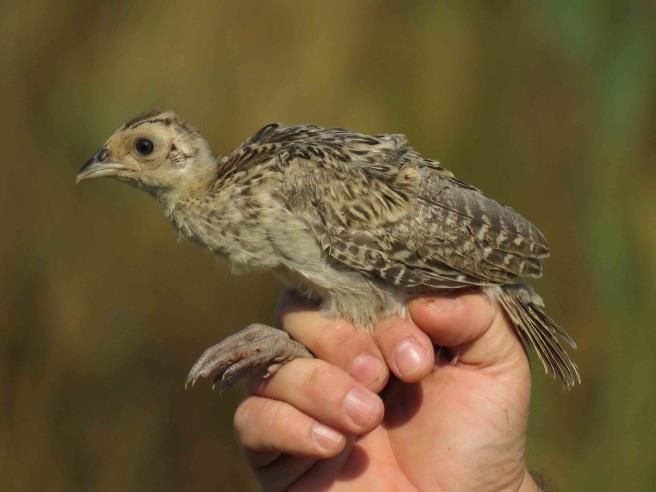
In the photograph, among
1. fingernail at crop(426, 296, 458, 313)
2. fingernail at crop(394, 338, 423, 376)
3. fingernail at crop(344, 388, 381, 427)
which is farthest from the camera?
fingernail at crop(426, 296, 458, 313)

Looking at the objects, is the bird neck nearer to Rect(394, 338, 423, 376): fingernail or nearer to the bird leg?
the bird leg

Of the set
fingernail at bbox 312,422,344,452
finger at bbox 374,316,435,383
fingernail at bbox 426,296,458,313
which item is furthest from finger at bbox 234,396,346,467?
fingernail at bbox 426,296,458,313

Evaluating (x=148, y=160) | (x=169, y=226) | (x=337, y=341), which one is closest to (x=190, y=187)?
(x=148, y=160)

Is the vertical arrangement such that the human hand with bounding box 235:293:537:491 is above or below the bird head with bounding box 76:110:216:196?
below

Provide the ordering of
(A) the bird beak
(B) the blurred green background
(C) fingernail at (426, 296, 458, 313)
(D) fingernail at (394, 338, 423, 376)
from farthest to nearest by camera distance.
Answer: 1. (B) the blurred green background
2. (A) the bird beak
3. (C) fingernail at (426, 296, 458, 313)
4. (D) fingernail at (394, 338, 423, 376)

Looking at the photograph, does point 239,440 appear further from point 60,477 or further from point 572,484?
point 572,484

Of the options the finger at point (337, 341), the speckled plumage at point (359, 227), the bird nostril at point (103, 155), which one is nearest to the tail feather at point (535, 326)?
the speckled plumage at point (359, 227)

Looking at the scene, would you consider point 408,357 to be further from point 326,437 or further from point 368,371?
point 326,437

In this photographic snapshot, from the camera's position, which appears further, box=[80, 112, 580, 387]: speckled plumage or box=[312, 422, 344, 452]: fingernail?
box=[80, 112, 580, 387]: speckled plumage
